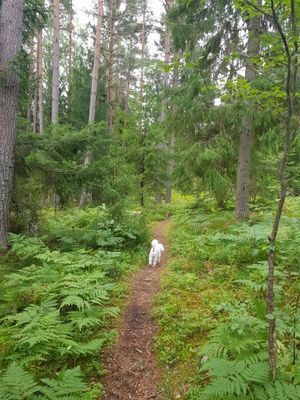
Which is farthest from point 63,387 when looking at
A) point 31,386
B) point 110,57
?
point 110,57

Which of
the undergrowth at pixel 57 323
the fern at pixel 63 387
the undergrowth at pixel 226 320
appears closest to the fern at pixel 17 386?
the undergrowth at pixel 57 323

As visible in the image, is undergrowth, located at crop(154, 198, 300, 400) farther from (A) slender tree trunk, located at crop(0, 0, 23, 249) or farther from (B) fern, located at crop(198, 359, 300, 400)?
(A) slender tree trunk, located at crop(0, 0, 23, 249)

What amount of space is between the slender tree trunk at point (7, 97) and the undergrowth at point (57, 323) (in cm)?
104

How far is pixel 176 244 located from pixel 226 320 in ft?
14.0

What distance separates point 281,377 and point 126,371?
6.34 feet

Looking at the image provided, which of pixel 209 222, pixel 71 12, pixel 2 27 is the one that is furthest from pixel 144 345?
pixel 71 12

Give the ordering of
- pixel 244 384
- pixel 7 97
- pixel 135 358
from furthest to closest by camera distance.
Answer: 1. pixel 7 97
2. pixel 135 358
3. pixel 244 384

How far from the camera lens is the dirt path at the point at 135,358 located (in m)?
3.38

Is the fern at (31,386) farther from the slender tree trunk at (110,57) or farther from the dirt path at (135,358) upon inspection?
the slender tree trunk at (110,57)

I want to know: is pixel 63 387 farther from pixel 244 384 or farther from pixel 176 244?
pixel 176 244

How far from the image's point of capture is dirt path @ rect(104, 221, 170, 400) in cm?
338

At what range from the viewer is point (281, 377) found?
2711mm

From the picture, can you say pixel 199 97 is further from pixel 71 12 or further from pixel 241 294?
pixel 71 12

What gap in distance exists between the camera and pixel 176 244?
8.44 meters
